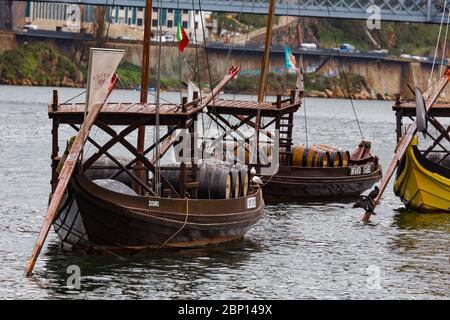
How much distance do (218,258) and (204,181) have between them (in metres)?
2.77

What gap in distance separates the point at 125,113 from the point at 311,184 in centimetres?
1789

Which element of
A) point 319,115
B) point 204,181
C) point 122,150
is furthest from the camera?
point 319,115

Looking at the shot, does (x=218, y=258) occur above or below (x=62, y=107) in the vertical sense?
below

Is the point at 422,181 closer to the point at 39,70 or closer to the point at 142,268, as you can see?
the point at 142,268

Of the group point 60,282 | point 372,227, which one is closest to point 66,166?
point 60,282

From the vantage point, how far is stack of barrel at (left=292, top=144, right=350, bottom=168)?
181 ft

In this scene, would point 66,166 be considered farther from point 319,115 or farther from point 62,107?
point 319,115

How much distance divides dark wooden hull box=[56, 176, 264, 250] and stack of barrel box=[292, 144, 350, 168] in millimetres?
14838

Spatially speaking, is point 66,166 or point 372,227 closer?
point 66,166

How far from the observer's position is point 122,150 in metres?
83.8

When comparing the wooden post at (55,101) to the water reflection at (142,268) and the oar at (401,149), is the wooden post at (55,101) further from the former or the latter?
the oar at (401,149)

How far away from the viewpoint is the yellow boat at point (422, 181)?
166 ft

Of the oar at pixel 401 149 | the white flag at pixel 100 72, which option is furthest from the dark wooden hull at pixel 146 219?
the oar at pixel 401 149

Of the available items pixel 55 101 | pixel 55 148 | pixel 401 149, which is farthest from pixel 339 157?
pixel 55 101
